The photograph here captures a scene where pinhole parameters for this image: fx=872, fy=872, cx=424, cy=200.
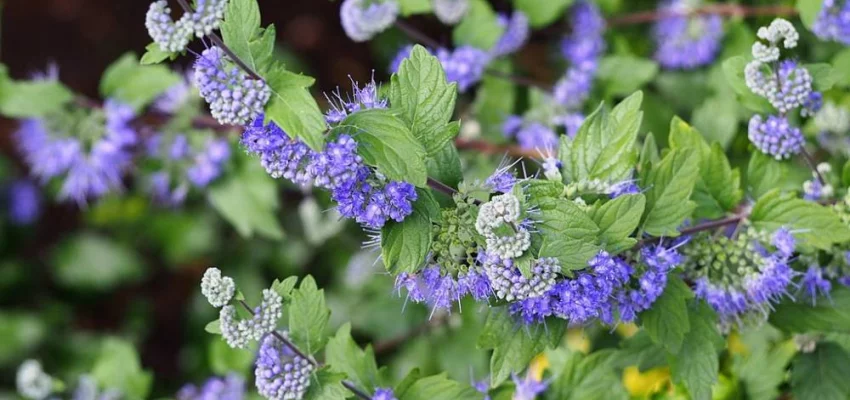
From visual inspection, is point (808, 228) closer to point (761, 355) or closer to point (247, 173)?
point (761, 355)

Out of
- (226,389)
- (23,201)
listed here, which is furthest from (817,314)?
(23,201)

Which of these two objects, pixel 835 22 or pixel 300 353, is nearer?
pixel 300 353

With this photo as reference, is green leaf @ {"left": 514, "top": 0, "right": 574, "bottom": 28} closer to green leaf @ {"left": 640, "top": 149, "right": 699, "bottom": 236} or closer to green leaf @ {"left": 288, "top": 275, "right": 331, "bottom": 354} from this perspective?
green leaf @ {"left": 640, "top": 149, "right": 699, "bottom": 236}

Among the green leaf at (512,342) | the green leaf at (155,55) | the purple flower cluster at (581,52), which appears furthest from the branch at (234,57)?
the purple flower cluster at (581,52)

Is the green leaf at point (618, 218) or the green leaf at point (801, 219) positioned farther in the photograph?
the green leaf at point (801, 219)

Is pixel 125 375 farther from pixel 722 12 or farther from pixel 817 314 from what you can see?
pixel 722 12

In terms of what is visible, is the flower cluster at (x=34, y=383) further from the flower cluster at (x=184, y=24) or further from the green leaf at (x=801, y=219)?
the green leaf at (x=801, y=219)

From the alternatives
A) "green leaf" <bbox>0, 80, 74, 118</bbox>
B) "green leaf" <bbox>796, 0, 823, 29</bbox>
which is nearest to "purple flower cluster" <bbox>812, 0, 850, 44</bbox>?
"green leaf" <bbox>796, 0, 823, 29</bbox>
